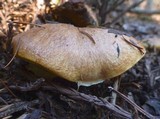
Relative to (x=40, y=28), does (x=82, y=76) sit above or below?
below

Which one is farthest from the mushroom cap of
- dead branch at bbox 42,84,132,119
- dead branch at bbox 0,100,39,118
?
dead branch at bbox 0,100,39,118

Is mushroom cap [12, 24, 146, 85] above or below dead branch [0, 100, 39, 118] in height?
above

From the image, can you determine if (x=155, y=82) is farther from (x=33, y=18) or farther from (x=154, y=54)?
(x=33, y=18)

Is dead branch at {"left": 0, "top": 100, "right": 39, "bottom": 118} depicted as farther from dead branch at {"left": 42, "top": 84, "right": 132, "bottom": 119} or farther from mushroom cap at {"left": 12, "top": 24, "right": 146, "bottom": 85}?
mushroom cap at {"left": 12, "top": 24, "right": 146, "bottom": 85}

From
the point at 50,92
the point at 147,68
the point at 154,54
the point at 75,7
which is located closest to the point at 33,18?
the point at 75,7

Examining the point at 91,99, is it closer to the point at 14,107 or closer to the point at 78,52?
the point at 78,52

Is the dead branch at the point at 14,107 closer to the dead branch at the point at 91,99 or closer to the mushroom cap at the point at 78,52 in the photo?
the dead branch at the point at 91,99

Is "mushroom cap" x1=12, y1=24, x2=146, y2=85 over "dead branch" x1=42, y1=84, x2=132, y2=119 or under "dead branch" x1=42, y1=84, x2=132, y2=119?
over

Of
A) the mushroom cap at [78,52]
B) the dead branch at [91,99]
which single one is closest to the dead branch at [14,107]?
the dead branch at [91,99]
